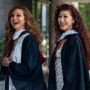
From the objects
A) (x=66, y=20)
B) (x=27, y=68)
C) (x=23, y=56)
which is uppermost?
(x=66, y=20)

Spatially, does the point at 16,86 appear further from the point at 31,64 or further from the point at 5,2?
the point at 5,2

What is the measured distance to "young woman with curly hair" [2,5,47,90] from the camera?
3.74 m

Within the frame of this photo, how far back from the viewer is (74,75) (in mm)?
3496

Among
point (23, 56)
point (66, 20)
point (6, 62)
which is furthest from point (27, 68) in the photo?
point (66, 20)

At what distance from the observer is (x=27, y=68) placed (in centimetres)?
371

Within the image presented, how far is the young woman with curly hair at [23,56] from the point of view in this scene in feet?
12.3

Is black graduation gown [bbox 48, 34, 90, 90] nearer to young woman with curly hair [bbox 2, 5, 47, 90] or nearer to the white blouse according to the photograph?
→ young woman with curly hair [bbox 2, 5, 47, 90]

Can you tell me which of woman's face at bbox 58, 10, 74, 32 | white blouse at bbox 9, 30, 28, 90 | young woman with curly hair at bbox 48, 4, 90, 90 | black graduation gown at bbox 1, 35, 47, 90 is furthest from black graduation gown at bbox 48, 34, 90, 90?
white blouse at bbox 9, 30, 28, 90

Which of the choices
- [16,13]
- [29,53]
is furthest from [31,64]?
[16,13]

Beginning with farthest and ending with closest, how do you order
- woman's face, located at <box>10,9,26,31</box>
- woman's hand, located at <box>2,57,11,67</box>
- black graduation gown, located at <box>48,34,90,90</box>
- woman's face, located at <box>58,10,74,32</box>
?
woman's face, located at <box>10,9,26,31</box>, woman's hand, located at <box>2,57,11,67</box>, woman's face, located at <box>58,10,74,32</box>, black graduation gown, located at <box>48,34,90,90</box>

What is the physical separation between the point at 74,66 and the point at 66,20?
1.85ft

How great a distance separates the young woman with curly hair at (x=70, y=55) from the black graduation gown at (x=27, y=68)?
190 mm

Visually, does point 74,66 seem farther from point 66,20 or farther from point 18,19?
point 18,19

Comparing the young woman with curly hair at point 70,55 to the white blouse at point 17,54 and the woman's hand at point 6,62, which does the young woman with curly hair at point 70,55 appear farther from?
the woman's hand at point 6,62
